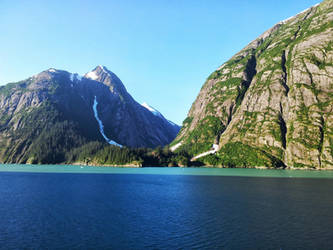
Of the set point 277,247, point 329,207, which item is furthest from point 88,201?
point 329,207

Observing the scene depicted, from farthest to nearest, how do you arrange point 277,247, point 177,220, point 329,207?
point 329,207 < point 177,220 < point 277,247

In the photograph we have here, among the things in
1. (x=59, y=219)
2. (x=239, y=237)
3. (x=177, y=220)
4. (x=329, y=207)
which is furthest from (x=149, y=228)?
(x=329, y=207)

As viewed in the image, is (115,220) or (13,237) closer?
(13,237)

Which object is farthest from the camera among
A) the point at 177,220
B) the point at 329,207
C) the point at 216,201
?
the point at 216,201

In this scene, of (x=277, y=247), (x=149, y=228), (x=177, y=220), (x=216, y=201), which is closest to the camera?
(x=277, y=247)

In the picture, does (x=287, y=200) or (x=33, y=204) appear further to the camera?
(x=287, y=200)

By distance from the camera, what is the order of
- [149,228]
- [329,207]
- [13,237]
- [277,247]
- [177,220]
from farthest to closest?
[329,207], [177,220], [149,228], [13,237], [277,247]

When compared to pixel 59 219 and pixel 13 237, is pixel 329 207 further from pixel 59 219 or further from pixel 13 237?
pixel 13 237

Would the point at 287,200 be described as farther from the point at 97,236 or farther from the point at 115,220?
the point at 97,236

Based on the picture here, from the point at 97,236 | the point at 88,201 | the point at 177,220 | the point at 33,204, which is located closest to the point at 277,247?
the point at 177,220
